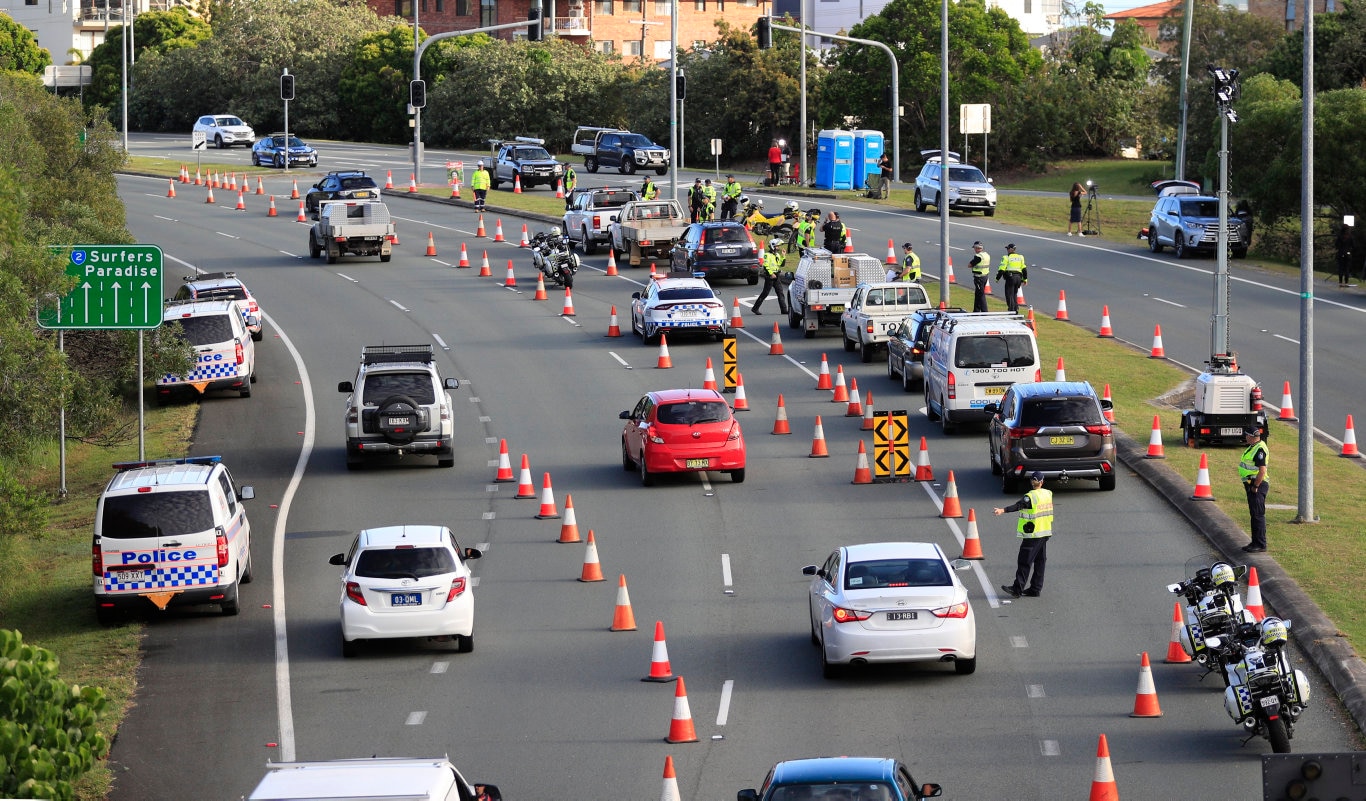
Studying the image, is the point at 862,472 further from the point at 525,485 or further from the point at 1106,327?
the point at 1106,327

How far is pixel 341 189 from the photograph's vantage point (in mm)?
62625

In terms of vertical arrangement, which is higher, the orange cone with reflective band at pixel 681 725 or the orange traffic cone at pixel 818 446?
the orange traffic cone at pixel 818 446

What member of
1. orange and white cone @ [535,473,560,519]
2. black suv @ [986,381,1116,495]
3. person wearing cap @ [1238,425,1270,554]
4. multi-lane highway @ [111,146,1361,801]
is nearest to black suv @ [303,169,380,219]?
multi-lane highway @ [111,146,1361,801]

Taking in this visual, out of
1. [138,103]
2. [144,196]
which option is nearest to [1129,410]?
[144,196]

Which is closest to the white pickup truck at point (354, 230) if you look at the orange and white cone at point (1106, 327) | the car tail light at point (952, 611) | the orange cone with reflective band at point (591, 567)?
the orange and white cone at point (1106, 327)

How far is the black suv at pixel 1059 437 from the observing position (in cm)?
2653

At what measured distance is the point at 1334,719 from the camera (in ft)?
56.0

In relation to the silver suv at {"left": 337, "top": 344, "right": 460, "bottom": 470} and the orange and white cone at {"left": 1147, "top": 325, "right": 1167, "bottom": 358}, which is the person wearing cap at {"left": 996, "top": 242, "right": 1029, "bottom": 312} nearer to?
the orange and white cone at {"left": 1147, "top": 325, "right": 1167, "bottom": 358}

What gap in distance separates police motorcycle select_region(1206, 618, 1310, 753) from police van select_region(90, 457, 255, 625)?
11.6 meters

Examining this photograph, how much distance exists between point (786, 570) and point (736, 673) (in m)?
4.52

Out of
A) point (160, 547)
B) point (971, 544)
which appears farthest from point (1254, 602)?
point (160, 547)

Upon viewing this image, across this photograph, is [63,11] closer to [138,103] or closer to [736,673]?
[138,103]

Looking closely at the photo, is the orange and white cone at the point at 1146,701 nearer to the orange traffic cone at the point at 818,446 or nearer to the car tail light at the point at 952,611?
the car tail light at the point at 952,611

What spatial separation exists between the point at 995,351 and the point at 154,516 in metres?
14.7
